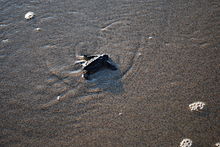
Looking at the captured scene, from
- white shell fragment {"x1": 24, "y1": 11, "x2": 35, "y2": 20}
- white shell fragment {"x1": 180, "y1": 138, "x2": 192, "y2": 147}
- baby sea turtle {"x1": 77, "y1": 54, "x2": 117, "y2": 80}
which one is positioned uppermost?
white shell fragment {"x1": 24, "y1": 11, "x2": 35, "y2": 20}

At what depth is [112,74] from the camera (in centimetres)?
310

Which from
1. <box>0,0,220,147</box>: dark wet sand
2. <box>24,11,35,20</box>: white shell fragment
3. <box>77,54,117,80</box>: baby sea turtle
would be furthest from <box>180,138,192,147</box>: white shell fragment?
<box>24,11,35,20</box>: white shell fragment

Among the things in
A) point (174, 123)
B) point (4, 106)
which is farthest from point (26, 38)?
point (174, 123)

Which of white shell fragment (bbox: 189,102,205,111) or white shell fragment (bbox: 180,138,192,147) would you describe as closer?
white shell fragment (bbox: 180,138,192,147)

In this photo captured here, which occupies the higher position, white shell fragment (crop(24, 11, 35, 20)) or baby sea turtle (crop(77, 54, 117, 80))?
white shell fragment (crop(24, 11, 35, 20))

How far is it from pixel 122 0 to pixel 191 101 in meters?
2.42

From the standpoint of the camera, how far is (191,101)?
272 cm

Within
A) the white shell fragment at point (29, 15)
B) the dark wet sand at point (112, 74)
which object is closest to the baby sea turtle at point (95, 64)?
the dark wet sand at point (112, 74)

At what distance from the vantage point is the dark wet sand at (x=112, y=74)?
2.53m

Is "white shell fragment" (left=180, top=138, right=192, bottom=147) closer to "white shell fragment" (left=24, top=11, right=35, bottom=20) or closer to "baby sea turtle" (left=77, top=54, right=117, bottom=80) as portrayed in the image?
"baby sea turtle" (left=77, top=54, right=117, bottom=80)

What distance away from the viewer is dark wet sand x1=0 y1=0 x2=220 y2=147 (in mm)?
2525

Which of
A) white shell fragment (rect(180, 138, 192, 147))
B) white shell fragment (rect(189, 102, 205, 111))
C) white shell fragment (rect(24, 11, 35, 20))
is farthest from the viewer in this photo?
white shell fragment (rect(24, 11, 35, 20))

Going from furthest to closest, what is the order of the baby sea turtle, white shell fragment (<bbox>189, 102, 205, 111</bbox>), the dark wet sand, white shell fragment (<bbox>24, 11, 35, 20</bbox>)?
white shell fragment (<bbox>24, 11, 35, 20</bbox>), the baby sea turtle, white shell fragment (<bbox>189, 102, 205, 111</bbox>), the dark wet sand

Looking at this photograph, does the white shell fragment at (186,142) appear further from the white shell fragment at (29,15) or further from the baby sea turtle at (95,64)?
the white shell fragment at (29,15)
